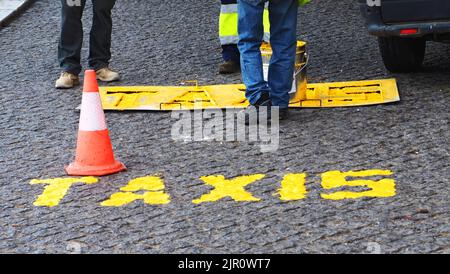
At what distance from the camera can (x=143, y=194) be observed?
6570 mm

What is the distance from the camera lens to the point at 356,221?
597 cm

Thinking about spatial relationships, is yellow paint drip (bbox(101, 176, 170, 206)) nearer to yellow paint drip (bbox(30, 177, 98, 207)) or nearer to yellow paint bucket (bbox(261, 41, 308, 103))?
yellow paint drip (bbox(30, 177, 98, 207))

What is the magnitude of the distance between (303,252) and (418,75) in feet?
13.0

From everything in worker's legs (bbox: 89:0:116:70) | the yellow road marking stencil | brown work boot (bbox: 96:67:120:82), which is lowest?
brown work boot (bbox: 96:67:120:82)

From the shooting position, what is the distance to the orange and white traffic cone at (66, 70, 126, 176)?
23.0ft

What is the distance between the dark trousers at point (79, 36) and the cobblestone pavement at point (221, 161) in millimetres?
255

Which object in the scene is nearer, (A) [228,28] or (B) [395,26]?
(B) [395,26]

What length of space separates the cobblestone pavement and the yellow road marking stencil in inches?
5.8

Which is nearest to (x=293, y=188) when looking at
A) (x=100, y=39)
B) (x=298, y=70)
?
(x=298, y=70)

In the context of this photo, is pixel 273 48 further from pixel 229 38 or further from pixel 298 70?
pixel 229 38

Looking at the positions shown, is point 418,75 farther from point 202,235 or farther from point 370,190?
point 202,235

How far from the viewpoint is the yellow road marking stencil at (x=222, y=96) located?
8492mm

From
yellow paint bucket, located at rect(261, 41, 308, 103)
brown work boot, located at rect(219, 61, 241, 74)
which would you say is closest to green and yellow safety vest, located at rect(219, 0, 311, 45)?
brown work boot, located at rect(219, 61, 241, 74)

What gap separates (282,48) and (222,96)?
2.58 feet
